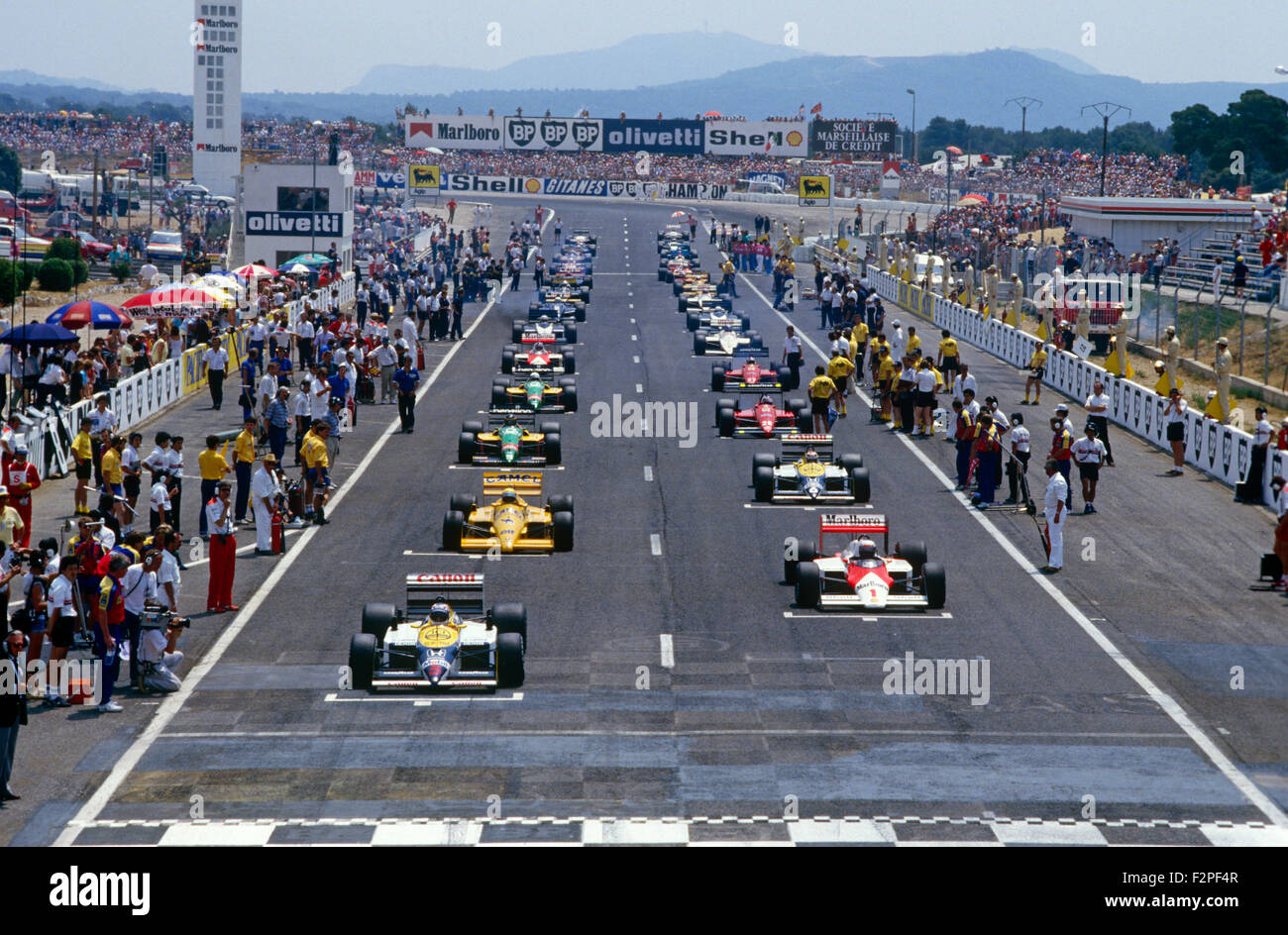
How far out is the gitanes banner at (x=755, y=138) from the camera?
135 metres

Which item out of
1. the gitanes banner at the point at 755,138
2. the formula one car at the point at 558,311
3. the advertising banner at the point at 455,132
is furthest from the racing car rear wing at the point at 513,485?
the gitanes banner at the point at 755,138

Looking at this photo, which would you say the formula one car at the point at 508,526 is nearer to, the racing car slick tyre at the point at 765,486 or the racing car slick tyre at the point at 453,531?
the racing car slick tyre at the point at 453,531

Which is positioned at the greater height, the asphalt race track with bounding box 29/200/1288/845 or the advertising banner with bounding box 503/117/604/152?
the advertising banner with bounding box 503/117/604/152

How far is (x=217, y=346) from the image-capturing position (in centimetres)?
3619

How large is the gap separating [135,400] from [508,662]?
62.9 ft

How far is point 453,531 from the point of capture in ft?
76.3

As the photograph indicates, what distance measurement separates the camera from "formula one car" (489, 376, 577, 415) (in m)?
35.6

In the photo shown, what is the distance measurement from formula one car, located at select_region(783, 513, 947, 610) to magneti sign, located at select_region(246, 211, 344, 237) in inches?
1895

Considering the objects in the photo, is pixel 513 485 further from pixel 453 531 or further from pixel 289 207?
pixel 289 207

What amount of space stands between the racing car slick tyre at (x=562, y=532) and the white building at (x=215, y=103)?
12256 cm

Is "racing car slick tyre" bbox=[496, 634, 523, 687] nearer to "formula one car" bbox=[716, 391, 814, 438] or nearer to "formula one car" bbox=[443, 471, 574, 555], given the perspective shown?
"formula one car" bbox=[443, 471, 574, 555]

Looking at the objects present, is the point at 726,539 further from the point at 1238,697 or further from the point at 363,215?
the point at 363,215

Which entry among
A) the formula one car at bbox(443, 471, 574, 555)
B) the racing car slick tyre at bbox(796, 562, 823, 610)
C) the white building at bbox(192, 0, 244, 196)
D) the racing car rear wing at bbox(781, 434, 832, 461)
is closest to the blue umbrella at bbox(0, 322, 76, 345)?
the formula one car at bbox(443, 471, 574, 555)

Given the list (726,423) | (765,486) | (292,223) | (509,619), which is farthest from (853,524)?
(292,223)
